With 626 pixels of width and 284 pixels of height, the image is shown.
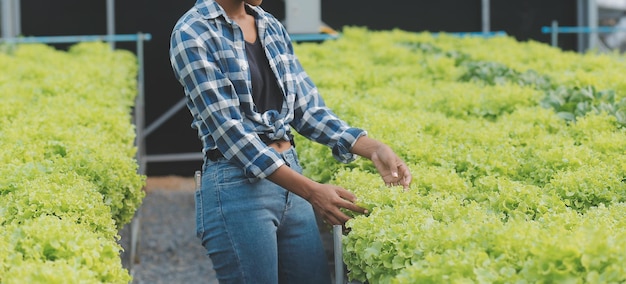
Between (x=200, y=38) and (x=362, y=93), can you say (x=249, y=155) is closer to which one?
(x=200, y=38)

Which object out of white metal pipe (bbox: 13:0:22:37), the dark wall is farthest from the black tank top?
white metal pipe (bbox: 13:0:22:37)

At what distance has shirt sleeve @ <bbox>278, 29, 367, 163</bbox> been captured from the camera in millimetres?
4730

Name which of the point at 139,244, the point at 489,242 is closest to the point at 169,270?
the point at 139,244

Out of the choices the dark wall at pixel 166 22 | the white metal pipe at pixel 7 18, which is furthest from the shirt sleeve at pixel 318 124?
the white metal pipe at pixel 7 18

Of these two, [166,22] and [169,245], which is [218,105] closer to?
[169,245]

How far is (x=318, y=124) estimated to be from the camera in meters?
4.76

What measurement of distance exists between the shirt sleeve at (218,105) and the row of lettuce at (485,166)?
1.64ft

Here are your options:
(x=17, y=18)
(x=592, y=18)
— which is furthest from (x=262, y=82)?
(x=592, y=18)

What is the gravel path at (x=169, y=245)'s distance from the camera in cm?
978

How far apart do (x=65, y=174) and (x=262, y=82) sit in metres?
1.34

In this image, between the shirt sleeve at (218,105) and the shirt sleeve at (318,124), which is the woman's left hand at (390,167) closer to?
the shirt sleeve at (318,124)

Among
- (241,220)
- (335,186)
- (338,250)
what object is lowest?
(338,250)

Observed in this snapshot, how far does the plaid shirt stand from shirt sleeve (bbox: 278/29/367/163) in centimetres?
10

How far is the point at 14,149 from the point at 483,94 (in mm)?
3794
